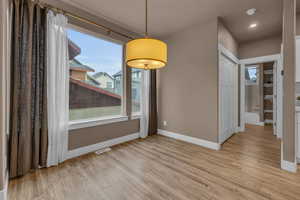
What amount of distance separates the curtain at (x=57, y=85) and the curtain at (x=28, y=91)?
0.07 metres

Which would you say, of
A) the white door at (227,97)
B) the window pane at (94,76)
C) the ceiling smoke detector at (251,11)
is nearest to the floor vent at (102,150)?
the window pane at (94,76)

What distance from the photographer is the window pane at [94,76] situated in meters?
2.53

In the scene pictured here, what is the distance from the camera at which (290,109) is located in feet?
6.45

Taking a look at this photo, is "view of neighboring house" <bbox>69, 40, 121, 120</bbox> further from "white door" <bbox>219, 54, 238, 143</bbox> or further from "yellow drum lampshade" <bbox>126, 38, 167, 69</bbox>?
"white door" <bbox>219, 54, 238, 143</bbox>

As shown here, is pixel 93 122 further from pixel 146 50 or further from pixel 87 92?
pixel 146 50

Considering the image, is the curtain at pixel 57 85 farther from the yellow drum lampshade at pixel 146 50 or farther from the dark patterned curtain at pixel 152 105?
the dark patterned curtain at pixel 152 105

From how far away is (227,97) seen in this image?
129 inches

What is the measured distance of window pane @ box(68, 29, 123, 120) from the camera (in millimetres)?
2533

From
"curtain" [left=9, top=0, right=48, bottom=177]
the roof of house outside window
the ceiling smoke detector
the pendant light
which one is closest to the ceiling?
the ceiling smoke detector

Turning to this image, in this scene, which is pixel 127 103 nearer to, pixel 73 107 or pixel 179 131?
pixel 73 107

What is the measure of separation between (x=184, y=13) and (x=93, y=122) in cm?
Answer: 286

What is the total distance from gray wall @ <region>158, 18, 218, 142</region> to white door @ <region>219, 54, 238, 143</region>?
8.5 inches

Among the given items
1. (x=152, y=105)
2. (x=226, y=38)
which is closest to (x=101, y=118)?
(x=152, y=105)

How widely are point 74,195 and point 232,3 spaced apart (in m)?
3.75
